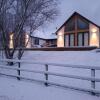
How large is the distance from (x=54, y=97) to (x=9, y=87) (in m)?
2.56

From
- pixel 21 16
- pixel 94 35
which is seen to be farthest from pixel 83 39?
pixel 21 16

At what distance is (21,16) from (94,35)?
16.5m

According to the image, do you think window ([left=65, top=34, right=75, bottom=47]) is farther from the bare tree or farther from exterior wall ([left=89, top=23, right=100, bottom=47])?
the bare tree

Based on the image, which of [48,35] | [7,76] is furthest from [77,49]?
[48,35]

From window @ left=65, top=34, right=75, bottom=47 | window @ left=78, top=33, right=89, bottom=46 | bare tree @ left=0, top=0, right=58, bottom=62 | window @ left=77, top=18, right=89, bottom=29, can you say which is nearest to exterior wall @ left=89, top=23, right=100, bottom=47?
window @ left=78, top=33, right=89, bottom=46

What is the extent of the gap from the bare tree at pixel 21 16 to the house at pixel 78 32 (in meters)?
12.9

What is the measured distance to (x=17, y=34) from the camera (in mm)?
17203

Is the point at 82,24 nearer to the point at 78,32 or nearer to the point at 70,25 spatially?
the point at 78,32

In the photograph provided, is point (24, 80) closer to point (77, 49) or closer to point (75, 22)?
point (77, 49)

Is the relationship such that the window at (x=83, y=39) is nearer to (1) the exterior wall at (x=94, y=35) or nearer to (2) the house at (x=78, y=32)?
(2) the house at (x=78, y=32)

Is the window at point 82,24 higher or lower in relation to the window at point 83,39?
higher

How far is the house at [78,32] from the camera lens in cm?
3188

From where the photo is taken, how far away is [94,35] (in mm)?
31875

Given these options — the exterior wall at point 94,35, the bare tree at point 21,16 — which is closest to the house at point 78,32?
the exterior wall at point 94,35
